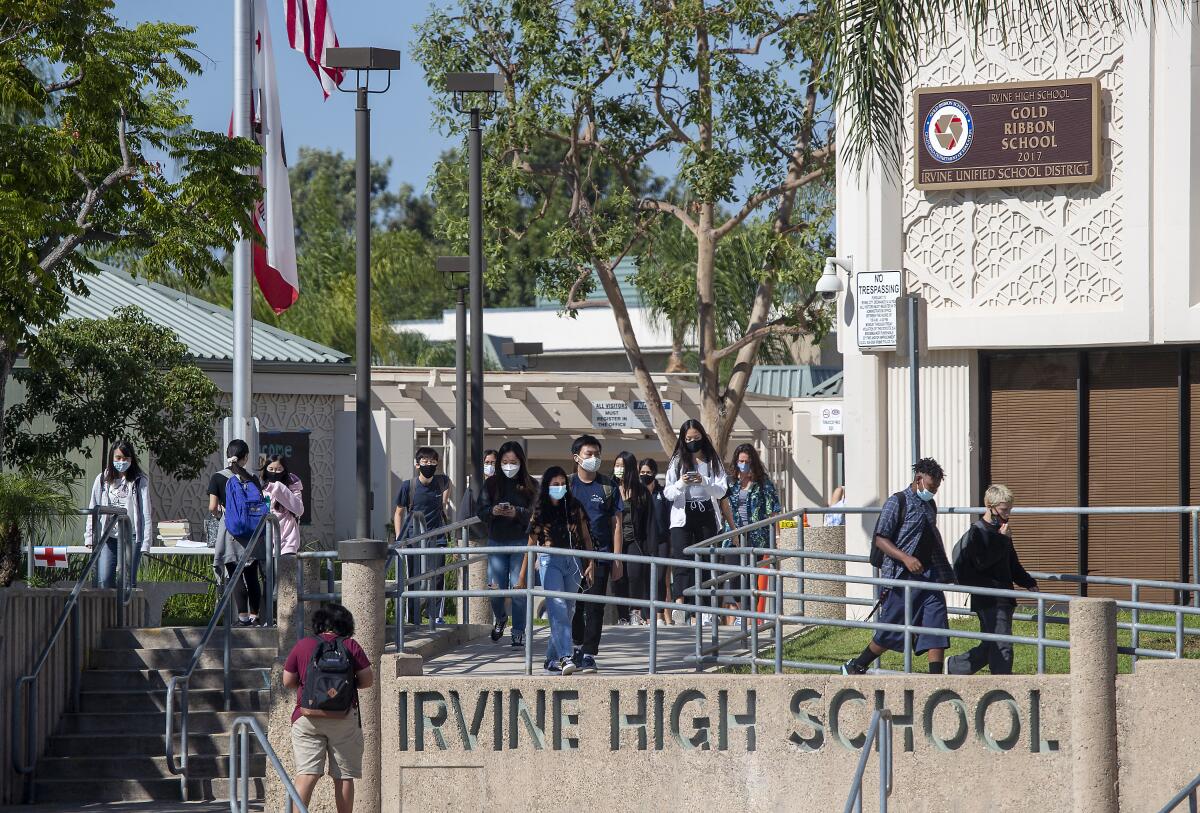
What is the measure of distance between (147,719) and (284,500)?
2.48 m

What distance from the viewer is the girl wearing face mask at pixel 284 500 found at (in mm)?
15438

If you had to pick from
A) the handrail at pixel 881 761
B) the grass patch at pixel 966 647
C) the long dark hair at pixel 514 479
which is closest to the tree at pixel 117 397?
the long dark hair at pixel 514 479

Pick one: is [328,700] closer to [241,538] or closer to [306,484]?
[241,538]

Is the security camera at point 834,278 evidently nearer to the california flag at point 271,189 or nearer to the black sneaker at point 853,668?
the california flag at point 271,189

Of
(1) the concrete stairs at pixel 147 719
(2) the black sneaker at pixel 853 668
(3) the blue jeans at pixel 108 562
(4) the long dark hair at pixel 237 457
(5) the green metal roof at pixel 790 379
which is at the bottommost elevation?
(1) the concrete stairs at pixel 147 719

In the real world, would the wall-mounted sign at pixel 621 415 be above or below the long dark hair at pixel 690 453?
above

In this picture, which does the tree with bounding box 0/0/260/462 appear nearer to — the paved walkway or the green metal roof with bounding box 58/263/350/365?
the paved walkway

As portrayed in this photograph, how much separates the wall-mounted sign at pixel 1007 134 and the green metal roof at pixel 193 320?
12.7 metres

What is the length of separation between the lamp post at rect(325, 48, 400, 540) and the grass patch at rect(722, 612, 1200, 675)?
3.33 m

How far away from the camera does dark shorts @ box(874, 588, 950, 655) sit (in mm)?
12297

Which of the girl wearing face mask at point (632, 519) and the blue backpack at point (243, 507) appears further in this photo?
the girl wearing face mask at point (632, 519)

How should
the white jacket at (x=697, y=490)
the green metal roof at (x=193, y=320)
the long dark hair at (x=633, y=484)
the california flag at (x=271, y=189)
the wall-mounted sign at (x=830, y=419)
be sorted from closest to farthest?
1. the white jacket at (x=697, y=490)
2. the long dark hair at (x=633, y=484)
3. the california flag at (x=271, y=189)
4. the green metal roof at (x=193, y=320)
5. the wall-mounted sign at (x=830, y=419)

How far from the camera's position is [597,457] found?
13.9m

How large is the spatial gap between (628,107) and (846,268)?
322 inches
